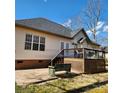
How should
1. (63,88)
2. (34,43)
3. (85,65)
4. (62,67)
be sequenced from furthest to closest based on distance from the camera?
(34,43) < (85,65) < (62,67) < (63,88)

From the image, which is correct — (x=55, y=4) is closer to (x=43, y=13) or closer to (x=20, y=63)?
(x=43, y=13)

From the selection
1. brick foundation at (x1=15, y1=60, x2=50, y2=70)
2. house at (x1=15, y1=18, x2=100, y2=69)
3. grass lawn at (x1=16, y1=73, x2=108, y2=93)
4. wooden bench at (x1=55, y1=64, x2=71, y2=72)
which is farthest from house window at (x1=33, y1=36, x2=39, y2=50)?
grass lawn at (x1=16, y1=73, x2=108, y2=93)

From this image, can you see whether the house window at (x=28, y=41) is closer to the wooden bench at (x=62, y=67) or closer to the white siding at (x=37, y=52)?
the white siding at (x=37, y=52)

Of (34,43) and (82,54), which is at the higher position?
(34,43)

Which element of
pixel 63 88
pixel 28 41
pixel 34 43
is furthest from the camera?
pixel 34 43

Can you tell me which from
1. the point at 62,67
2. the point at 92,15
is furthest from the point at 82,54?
the point at 92,15

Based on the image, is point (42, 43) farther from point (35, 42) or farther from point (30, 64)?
point (30, 64)

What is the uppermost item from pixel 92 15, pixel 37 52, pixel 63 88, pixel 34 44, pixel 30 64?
pixel 92 15

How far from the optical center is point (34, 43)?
1033cm

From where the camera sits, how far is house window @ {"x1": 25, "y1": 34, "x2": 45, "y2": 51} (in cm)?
986

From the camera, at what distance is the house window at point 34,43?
986cm
